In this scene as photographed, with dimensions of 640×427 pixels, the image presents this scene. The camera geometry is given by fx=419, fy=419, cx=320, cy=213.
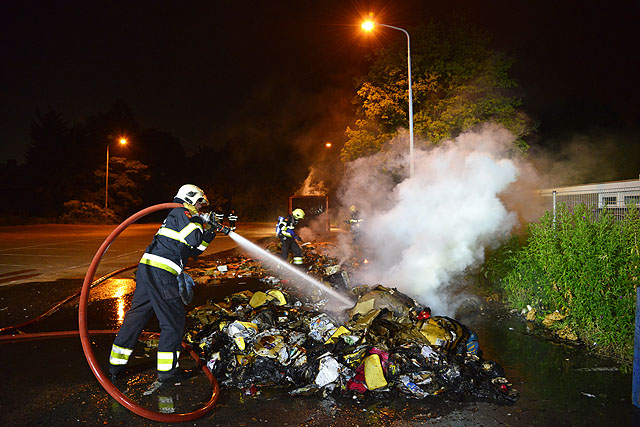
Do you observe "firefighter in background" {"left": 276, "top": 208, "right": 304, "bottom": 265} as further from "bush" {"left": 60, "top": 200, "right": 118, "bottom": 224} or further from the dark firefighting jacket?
"bush" {"left": 60, "top": 200, "right": 118, "bottom": 224}

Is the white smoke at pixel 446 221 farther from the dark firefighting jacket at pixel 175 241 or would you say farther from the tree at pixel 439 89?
the tree at pixel 439 89

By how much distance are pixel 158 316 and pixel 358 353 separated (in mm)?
2097

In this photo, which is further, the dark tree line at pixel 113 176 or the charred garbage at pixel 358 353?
the dark tree line at pixel 113 176

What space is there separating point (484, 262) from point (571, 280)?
102 inches

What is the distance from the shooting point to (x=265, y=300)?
6625mm

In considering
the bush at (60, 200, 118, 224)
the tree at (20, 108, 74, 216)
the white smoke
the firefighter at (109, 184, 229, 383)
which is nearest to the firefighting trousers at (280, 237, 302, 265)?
the white smoke

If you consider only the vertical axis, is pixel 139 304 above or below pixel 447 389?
above

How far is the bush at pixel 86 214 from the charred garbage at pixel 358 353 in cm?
3682

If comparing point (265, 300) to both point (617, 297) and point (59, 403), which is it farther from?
point (617, 297)

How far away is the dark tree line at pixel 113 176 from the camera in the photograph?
42656 mm

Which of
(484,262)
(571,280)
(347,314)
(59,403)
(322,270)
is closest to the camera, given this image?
(59,403)

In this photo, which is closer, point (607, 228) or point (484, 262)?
point (607, 228)

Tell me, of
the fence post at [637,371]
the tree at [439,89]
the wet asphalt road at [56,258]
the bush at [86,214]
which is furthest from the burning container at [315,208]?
the bush at [86,214]

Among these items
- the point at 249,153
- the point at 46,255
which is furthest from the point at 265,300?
the point at 249,153
